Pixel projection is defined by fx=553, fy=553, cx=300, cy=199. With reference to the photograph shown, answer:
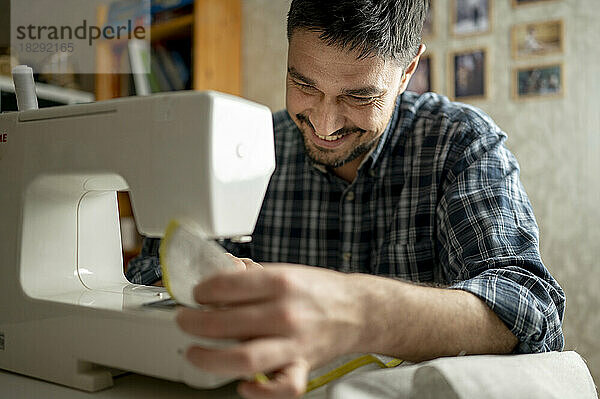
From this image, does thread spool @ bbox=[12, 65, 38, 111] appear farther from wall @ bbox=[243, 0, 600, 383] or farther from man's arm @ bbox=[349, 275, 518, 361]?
wall @ bbox=[243, 0, 600, 383]

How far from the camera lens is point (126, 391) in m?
0.68

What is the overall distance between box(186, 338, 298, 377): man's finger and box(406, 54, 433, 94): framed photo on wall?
1.80 metres

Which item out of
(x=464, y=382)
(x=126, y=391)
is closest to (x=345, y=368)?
(x=464, y=382)

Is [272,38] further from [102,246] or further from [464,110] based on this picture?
[102,246]

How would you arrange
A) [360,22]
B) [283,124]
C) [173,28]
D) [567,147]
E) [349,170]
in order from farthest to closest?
1. [173,28]
2. [567,147]
3. [283,124]
4. [349,170]
5. [360,22]

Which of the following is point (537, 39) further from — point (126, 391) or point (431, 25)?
point (126, 391)

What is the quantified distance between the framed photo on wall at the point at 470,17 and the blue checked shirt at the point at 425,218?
860mm

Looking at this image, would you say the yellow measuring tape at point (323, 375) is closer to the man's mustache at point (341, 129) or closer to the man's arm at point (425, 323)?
the man's arm at point (425, 323)

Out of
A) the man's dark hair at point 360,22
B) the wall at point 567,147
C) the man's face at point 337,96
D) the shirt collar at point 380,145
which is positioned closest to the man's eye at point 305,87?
the man's face at point 337,96

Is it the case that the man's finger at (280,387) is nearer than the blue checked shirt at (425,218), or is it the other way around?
the man's finger at (280,387)

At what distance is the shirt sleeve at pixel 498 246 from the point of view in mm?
763

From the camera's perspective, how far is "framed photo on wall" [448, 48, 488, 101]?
2021 mm

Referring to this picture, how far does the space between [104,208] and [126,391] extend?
32 cm

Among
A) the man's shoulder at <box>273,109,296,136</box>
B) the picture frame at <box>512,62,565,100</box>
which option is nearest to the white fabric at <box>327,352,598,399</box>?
the man's shoulder at <box>273,109,296,136</box>
